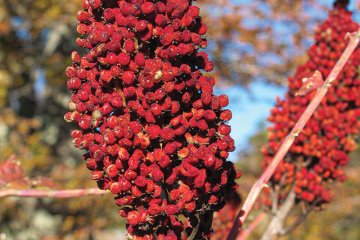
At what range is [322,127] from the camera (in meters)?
1.94

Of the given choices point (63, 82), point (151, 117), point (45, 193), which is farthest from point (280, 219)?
point (63, 82)

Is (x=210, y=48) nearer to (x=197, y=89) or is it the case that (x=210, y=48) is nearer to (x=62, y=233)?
(x=62, y=233)

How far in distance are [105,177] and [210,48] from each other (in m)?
6.88

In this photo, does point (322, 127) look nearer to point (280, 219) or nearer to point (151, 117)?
point (280, 219)

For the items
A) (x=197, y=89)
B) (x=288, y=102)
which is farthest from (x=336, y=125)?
(x=197, y=89)

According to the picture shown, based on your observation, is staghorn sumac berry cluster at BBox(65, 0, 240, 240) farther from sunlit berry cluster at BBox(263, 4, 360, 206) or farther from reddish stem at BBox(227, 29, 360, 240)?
sunlit berry cluster at BBox(263, 4, 360, 206)

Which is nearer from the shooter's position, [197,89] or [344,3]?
[197,89]

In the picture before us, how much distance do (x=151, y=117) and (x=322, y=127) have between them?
1029mm

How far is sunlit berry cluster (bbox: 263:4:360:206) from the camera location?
1.93m

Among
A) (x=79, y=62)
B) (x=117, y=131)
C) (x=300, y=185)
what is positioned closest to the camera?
(x=117, y=131)

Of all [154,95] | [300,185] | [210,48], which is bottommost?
[154,95]

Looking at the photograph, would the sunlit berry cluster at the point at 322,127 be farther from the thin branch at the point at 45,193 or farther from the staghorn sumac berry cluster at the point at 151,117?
the staghorn sumac berry cluster at the point at 151,117

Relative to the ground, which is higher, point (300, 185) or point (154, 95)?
point (300, 185)

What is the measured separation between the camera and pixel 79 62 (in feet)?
4.14
